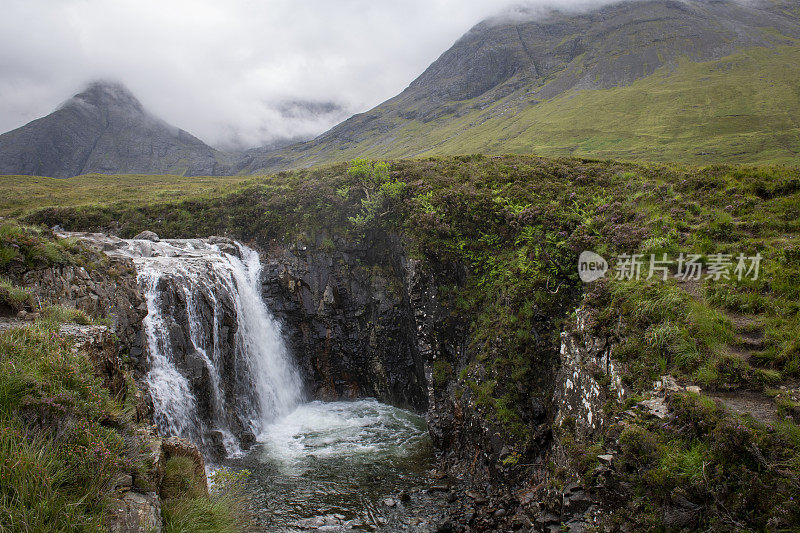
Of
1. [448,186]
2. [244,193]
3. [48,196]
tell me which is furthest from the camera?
[48,196]

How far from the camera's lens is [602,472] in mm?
7156

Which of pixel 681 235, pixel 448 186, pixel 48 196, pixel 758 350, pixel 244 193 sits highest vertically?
pixel 48 196

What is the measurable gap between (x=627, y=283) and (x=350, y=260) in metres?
16.0

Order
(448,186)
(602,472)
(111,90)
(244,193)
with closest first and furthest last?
(602,472) < (448,186) < (244,193) < (111,90)

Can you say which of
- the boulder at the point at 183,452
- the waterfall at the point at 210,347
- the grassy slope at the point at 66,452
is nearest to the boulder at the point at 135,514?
the grassy slope at the point at 66,452

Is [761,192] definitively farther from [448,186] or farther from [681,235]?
[448,186]

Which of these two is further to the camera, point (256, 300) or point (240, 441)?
point (256, 300)

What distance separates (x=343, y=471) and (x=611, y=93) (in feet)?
332

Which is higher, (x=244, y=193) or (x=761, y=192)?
(x=244, y=193)

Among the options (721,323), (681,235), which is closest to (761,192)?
(681,235)

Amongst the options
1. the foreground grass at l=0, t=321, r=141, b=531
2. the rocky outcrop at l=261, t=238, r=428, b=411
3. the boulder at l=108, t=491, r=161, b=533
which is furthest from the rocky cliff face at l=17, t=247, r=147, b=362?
the rocky outcrop at l=261, t=238, r=428, b=411

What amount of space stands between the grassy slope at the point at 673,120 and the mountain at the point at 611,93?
0.88 ft

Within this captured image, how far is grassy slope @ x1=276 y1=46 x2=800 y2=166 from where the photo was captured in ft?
158

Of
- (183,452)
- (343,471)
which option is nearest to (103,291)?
(183,452)
